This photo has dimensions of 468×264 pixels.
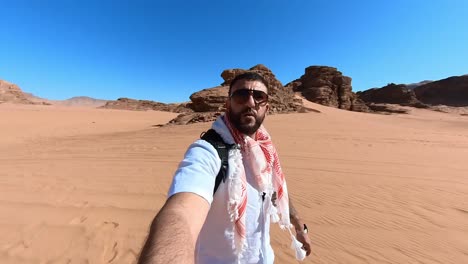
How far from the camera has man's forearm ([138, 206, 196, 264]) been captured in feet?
3.16

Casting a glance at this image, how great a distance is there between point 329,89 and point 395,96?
23420mm

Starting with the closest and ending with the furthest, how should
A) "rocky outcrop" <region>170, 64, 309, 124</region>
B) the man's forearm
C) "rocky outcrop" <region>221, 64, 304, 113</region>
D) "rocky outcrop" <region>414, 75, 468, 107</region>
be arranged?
1. the man's forearm
2. "rocky outcrop" <region>170, 64, 309, 124</region>
3. "rocky outcrop" <region>221, 64, 304, 113</region>
4. "rocky outcrop" <region>414, 75, 468, 107</region>

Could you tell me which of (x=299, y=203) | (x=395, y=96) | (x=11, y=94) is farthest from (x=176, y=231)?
(x=395, y=96)

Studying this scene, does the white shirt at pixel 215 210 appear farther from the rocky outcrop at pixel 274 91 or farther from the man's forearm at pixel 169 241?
the rocky outcrop at pixel 274 91

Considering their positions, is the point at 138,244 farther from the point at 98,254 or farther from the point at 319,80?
the point at 319,80

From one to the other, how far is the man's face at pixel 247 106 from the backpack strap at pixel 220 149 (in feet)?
0.66

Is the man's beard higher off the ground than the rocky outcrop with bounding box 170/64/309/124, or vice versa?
the rocky outcrop with bounding box 170/64/309/124

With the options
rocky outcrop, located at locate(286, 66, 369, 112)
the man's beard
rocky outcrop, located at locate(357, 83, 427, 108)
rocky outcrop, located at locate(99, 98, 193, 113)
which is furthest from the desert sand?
rocky outcrop, located at locate(357, 83, 427, 108)

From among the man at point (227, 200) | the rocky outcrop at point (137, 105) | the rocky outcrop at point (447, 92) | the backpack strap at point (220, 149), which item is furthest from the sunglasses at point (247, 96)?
the rocky outcrop at point (447, 92)

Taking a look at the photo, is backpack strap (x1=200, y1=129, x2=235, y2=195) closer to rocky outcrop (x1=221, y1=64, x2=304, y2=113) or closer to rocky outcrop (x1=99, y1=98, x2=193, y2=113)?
rocky outcrop (x1=221, y1=64, x2=304, y2=113)

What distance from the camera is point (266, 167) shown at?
1.68 metres

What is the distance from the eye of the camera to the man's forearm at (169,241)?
96 cm

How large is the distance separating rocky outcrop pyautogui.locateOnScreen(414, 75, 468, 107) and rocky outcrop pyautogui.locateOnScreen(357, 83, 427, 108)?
17.5 m

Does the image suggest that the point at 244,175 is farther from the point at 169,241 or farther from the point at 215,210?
the point at 169,241
